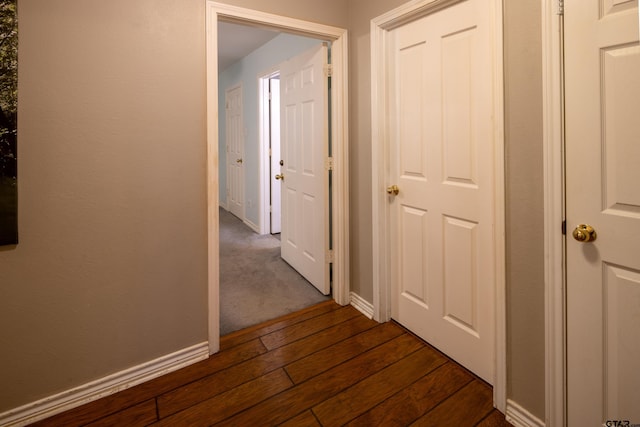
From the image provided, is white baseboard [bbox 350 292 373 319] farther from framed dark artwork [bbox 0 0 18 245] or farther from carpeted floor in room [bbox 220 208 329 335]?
framed dark artwork [bbox 0 0 18 245]

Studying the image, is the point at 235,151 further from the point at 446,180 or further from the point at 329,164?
the point at 446,180

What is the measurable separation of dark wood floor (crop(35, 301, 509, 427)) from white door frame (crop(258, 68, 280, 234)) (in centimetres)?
265

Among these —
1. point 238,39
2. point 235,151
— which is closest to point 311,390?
point 238,39

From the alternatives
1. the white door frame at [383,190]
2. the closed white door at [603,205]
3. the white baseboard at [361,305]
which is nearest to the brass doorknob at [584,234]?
the closed white door at [603,205]

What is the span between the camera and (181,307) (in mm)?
1941

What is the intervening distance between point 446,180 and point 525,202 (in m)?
0.51

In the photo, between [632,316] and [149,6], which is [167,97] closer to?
[149,6]

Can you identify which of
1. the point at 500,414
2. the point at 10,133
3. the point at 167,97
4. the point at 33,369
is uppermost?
the point at 167,97

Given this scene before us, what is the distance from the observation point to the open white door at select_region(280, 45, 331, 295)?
2658 millimetres

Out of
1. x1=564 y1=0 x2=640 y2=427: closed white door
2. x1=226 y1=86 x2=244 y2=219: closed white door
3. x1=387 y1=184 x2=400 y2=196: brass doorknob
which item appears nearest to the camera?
x1=564 y1=0 x2=640 y2=427: closed white door

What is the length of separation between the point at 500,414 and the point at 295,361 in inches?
40.9

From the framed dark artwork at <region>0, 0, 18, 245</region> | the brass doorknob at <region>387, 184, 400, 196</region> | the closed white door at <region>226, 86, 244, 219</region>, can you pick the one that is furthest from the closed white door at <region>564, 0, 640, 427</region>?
the closed white door at <region>226, 86, 244, 219</region>

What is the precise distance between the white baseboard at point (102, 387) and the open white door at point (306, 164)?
3.80ft

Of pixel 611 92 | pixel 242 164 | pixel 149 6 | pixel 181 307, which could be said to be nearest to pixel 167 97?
pixel 149 6
